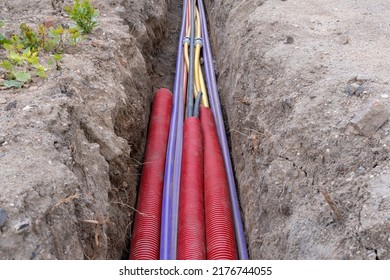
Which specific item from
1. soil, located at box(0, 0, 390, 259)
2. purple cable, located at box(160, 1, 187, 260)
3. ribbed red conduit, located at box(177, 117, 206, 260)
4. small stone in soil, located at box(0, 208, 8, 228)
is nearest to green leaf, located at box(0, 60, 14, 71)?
soil, located at box(0, 0, 390, 259)

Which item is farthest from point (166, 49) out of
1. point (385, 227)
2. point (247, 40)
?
point (385, 227)

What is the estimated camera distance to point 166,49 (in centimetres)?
697

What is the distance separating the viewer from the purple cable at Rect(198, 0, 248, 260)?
3559 mm

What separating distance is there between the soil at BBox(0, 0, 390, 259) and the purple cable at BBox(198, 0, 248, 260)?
87 mm

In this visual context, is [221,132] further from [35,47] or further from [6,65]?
[6,65]

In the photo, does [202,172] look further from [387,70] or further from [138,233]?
[387,70]

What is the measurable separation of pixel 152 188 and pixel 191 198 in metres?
0.45

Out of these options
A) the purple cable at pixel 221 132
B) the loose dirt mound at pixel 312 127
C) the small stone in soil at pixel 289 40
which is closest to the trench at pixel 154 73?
the purple cable at pixel 221 132

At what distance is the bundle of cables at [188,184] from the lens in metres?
3.44

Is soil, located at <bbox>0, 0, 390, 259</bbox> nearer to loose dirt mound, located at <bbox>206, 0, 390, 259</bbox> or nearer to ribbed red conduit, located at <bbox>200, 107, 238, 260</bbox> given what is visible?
loose dirt mound, located at <bbox>206, 0, 390, 259</bbox>

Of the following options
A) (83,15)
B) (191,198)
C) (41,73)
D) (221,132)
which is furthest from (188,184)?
(83,15)

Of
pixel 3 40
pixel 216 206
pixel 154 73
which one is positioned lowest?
pixel 216 206

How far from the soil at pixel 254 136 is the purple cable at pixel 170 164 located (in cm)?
35

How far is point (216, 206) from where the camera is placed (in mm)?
3705
